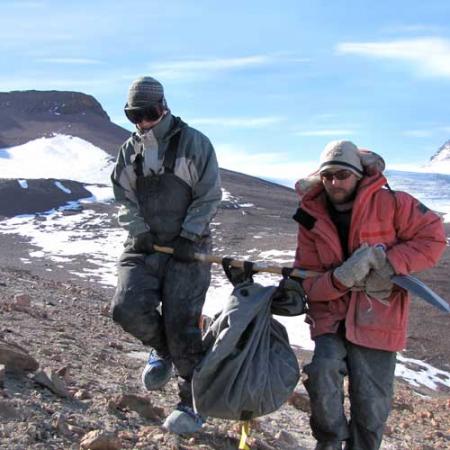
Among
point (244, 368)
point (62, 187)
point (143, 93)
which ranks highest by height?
point (143, 93)

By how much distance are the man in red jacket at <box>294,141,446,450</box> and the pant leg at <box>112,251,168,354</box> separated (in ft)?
3.10

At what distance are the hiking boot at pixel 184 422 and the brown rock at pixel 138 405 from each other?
0.28m

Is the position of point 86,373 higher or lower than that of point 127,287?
lower

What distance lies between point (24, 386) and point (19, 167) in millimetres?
84396

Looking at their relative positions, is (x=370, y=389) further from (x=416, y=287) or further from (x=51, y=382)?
(x=51, y=382)

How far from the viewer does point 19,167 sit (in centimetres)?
8619

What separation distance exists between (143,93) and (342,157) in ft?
4.14

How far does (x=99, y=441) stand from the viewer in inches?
158

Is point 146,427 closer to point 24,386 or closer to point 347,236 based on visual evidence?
point 24,386

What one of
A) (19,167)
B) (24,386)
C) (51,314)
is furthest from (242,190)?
(24,386)

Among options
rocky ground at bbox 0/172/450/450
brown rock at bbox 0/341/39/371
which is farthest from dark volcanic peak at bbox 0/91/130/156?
brown rock at bbox 0/341/39/371

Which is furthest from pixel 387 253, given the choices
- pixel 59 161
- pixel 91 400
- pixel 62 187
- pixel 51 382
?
pixel 59 161

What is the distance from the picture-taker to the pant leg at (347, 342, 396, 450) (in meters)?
4.21

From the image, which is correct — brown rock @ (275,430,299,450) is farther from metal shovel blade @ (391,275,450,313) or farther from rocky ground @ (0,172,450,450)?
metal shovel blade @ (391,275,450,313)
